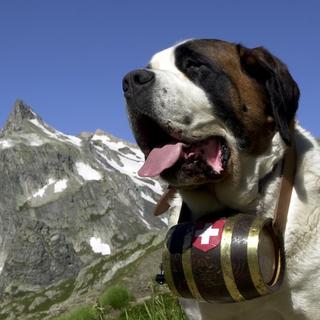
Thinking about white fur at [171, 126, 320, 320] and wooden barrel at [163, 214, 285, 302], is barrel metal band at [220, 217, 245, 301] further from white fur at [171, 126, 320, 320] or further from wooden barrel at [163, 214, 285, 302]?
white fur at [171, 126, 320, 320]

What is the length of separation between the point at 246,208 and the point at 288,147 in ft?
1.88

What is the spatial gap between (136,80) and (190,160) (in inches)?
28.7

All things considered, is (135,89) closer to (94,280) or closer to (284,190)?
(284,190)

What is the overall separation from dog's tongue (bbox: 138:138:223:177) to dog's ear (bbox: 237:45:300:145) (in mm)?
500

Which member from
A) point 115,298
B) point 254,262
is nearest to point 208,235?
point 254,262

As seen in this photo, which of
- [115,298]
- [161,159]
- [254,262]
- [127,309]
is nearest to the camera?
[254,262]

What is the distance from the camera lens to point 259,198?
16.6 feet

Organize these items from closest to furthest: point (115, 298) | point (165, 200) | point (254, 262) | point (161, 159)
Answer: point (254, 262) → point (161, 159) → point (165, 200) → point (115, 298)

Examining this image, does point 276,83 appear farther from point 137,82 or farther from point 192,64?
point 137,82

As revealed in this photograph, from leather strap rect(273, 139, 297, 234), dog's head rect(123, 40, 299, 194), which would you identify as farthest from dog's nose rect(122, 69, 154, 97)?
leather strap rect(273, 139, 297, 234)

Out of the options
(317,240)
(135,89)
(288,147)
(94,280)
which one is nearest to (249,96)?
(288,147)

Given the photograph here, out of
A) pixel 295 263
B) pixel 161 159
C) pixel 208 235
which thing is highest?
pixel 161 159

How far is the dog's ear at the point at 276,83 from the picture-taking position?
489cm

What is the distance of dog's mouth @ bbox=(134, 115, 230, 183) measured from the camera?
15.9ft
